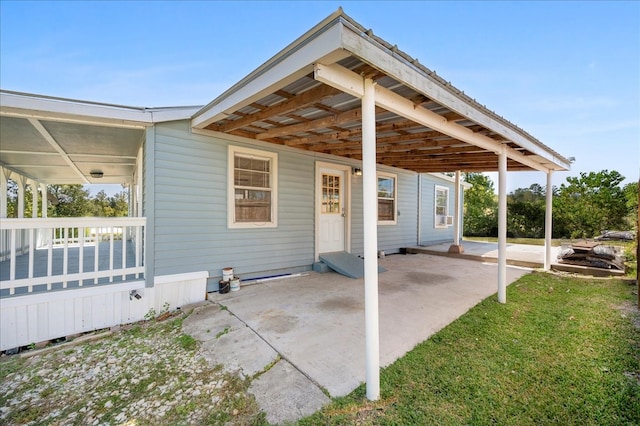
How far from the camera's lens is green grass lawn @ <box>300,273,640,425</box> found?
1870 millimetres

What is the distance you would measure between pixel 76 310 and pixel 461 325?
4.69 meters

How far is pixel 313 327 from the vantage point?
3242 millimetres

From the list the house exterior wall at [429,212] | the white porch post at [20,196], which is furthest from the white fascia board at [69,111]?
the house exterior wall at [429,212]

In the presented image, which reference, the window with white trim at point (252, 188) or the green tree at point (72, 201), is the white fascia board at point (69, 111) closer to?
the window with white trim at point (252, 188)

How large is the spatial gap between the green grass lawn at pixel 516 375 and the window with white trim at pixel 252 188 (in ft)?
11.7

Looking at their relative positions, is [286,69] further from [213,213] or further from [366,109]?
[213,213]

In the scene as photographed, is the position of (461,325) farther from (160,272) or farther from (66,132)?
(66,132)

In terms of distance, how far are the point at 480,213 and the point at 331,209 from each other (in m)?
13.4

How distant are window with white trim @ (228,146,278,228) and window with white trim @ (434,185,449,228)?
730 cm

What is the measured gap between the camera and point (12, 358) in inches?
113

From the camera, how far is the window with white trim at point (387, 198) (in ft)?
26.4

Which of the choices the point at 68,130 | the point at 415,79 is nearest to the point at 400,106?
the point at 415,79

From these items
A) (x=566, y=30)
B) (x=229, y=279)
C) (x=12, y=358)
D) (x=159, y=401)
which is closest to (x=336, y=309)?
(x=229, y=279)

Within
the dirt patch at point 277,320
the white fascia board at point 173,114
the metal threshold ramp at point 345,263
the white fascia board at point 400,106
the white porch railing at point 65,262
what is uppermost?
the white fascia board at point 173,114
